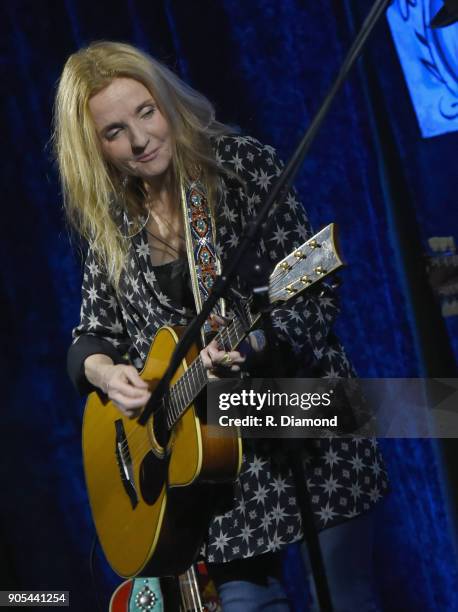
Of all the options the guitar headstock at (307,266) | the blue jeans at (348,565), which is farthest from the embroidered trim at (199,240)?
the blue jeans at (348,565)

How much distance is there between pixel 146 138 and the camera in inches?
69.1

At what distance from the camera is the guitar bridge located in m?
1.90

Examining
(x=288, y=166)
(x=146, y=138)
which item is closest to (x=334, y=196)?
(x=146, y=138)

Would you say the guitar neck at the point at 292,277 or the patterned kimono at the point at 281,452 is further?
the patterned kimono at the point at 281,452

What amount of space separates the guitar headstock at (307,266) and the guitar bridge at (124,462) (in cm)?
71

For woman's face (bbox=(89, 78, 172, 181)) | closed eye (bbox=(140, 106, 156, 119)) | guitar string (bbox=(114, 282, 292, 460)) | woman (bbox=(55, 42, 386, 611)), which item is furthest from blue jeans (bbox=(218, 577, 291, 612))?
closed eye (bbox=(140, 106, 156, 119))

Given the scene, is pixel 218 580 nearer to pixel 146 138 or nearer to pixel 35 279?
pixel 146 138

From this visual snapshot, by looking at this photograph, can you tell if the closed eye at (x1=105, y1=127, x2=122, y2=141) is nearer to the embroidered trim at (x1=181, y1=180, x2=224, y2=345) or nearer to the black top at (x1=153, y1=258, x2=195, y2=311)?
the embroidered trim at (x1=181, y1=180, x2=224, y2=345)

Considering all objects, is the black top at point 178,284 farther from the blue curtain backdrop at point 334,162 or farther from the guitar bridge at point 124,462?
the blue curtain backdrop at point 334,162

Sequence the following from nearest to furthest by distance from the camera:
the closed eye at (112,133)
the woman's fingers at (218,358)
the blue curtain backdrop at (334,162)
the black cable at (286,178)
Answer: the black cable at (286,178) < the woman's fingers at (218,358) < the closed eye at (112,133) < the blue curtain backdrop at (334,162)

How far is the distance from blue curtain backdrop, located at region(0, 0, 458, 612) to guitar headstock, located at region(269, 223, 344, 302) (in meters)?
1.21

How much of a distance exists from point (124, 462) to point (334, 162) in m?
1.12

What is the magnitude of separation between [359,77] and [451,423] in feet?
3.33

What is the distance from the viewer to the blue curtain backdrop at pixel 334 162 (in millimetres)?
2521
